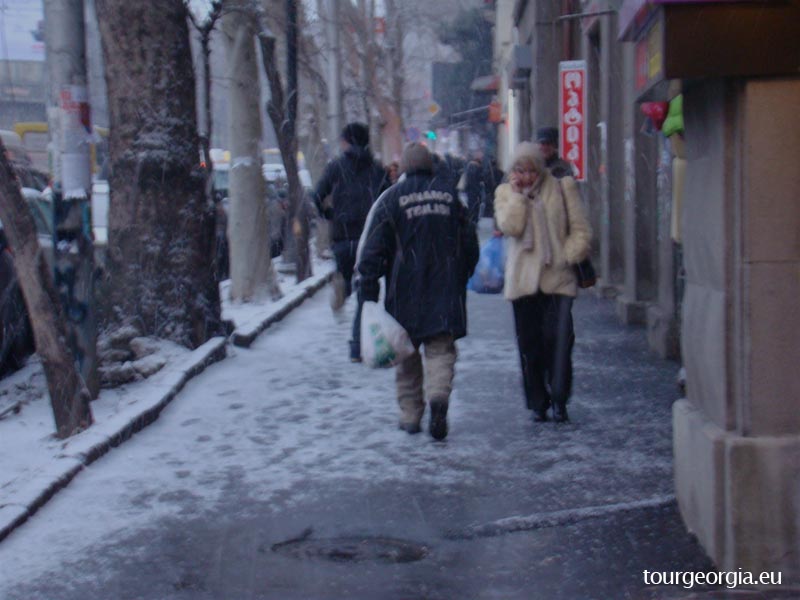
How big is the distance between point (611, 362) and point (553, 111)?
1230 centimetres

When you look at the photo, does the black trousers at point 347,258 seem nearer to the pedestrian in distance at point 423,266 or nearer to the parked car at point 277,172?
the pedestrian in distance at point 423,266

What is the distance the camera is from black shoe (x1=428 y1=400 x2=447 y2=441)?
7930 millimetres


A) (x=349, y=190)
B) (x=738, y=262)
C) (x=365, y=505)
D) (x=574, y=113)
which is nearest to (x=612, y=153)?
(x=574, y=113)

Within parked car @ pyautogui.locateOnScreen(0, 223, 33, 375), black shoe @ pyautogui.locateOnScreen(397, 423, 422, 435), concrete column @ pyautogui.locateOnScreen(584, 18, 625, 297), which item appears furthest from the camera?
concrete column @ pyautogui.locateOnScreen(584, 18, 625, 297)

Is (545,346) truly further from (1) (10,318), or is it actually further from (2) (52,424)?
(1) (10,318)

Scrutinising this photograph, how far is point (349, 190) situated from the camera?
37.6 ft

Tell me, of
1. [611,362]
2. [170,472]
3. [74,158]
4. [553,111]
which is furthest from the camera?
[553,111]

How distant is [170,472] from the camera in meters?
7.39

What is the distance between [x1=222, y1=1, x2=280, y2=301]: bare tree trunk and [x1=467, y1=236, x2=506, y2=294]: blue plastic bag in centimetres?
763

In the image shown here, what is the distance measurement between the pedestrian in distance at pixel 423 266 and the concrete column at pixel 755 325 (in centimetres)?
283

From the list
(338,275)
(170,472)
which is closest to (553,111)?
(338,275)

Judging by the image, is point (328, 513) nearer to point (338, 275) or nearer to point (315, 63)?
point (338, 275)

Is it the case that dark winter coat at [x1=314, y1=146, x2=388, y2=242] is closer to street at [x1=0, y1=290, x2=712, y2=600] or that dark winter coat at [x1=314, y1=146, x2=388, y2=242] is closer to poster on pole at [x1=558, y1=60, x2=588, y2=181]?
street at [x1=0, y1=290, x2=712, y2=600]

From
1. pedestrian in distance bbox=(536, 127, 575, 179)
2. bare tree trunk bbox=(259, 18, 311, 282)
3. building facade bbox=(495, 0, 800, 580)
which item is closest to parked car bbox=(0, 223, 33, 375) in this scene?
pedestrian in distance bbox=(536, 127, 575, 179)
